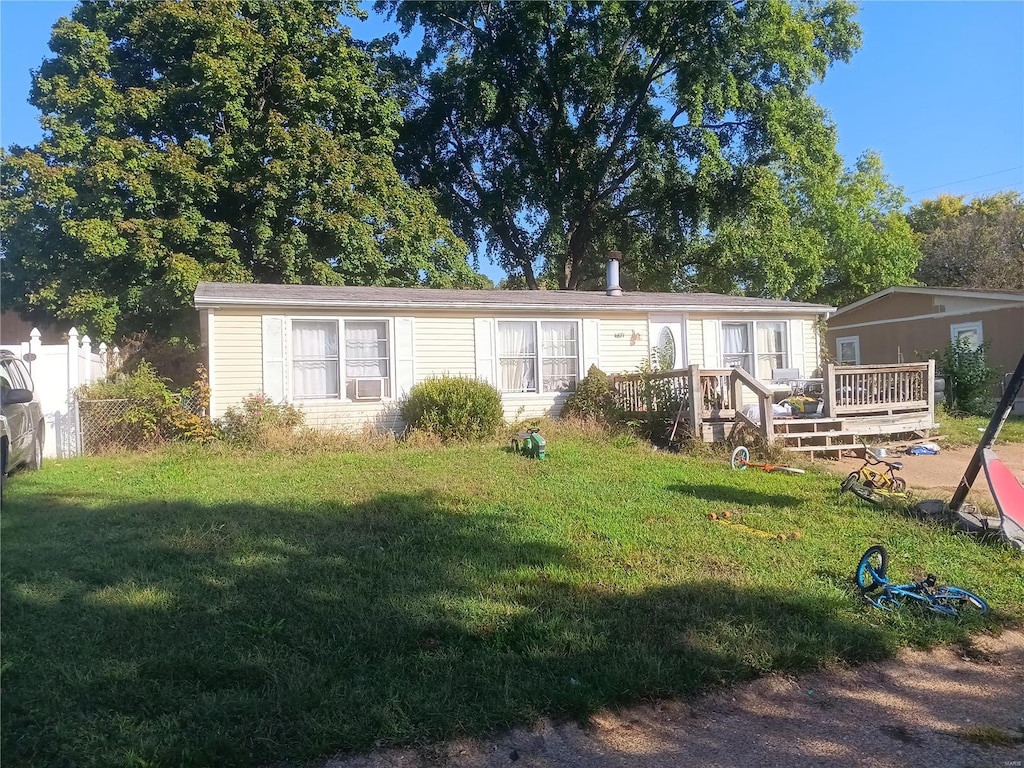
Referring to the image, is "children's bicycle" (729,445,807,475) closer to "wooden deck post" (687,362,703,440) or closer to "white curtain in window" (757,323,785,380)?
"wooden deck post" (687,362,703,440)

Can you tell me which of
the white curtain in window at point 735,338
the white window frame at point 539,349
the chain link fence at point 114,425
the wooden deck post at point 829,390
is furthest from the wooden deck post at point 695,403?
the chain link fence at point 114,425

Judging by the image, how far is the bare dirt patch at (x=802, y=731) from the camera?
283 cm

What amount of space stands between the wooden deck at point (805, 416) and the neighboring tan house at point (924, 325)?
726 centimetres

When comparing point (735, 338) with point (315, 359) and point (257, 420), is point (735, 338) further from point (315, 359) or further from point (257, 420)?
point (257, 420)

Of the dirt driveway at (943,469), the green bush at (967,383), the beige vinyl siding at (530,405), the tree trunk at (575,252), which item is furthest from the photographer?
the tree trunk at (575,252)

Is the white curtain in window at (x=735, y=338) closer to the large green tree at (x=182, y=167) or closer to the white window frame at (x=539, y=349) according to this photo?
the white window frame at (x=539, y=349)

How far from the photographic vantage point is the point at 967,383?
1530cm

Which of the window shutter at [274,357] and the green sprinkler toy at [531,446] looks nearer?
the green sprinkler toy at [531,446]

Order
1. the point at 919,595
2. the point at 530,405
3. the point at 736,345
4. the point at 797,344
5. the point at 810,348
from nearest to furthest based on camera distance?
the point at 919,595 → the point at 530,405 → the point at 736,345 → the point at 797,344 → the point at 810,348

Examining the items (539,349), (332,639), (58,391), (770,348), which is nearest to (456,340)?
(539,349)

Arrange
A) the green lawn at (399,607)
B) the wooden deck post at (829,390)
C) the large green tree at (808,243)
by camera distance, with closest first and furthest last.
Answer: the green lawn at (399,607)
the wooden deck post at (829,390)
the large green tree at (808,243)

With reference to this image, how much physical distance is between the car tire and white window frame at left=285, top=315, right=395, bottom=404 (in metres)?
3.40

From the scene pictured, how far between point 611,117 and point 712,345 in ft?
41.3

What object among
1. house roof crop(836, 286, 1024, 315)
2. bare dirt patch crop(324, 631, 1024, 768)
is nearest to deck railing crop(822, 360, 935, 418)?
house roof crop(836, 286, 1024, 315)
